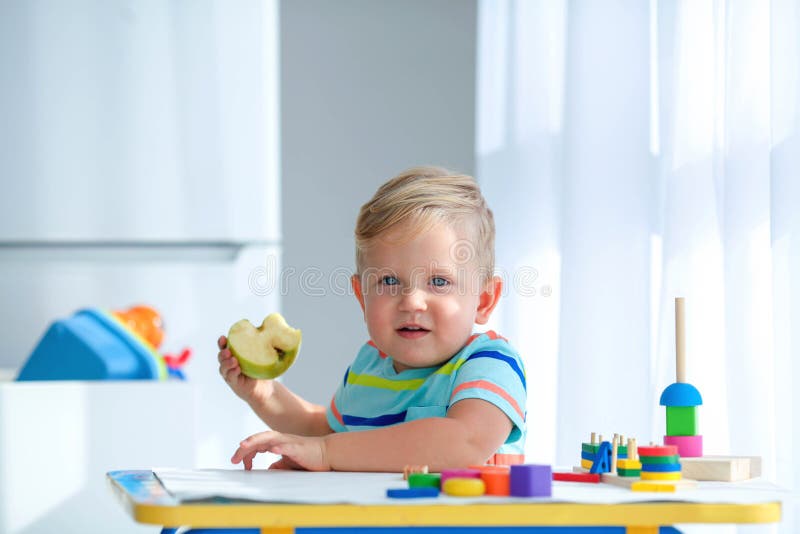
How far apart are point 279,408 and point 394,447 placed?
11.2 inches

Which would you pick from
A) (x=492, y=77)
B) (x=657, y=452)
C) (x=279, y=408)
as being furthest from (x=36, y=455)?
(x=657, y=452)

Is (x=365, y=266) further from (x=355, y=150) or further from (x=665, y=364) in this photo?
(x=355, y=150)

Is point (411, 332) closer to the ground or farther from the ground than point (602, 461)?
farther from the ground

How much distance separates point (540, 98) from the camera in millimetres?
2074

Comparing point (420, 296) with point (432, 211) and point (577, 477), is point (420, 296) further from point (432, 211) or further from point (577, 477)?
point (577, 477)

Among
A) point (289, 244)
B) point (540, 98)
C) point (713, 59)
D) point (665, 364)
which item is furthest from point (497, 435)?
point (289, 244)

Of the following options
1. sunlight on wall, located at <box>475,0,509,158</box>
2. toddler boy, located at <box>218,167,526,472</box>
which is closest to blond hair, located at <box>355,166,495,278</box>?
toddler boy, located at <box>218,167,526,472</box>

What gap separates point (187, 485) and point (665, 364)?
107 centimetres

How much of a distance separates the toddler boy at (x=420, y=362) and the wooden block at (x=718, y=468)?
153 millimetres

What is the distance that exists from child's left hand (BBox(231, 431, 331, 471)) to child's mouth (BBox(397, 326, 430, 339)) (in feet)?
0.62

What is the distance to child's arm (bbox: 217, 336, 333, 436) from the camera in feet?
3.44

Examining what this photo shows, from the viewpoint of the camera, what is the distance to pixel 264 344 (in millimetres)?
964

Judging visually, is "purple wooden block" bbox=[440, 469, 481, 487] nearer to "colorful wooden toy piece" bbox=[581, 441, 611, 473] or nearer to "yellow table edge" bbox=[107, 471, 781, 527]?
"yellow table edge" bbox=[107, 471, 781, 527]

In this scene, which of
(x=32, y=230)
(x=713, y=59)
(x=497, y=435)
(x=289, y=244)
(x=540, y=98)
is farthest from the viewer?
(x=289, y=244)
